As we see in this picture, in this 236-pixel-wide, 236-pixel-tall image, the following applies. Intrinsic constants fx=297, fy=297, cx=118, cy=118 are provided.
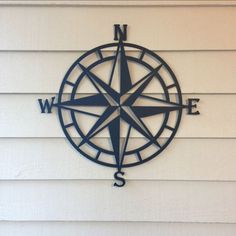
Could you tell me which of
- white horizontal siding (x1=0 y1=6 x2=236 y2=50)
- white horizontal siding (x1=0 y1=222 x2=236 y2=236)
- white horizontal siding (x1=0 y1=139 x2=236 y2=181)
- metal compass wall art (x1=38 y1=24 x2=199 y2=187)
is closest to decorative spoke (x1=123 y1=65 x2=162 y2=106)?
metal compass wall art (x1=38 y1=24 x2=199 y2=187)

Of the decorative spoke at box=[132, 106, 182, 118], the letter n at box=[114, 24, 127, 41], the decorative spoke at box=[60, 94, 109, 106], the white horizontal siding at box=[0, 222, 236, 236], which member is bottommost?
the white horizontal siding at box=[0, 222, 236, 236]

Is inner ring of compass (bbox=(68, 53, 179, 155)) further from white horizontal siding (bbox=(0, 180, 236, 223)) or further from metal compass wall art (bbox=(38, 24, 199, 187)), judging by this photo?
white horizontal siding (bbox=(0, 180, 236, 223))

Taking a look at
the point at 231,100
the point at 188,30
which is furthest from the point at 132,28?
the point at 231,100

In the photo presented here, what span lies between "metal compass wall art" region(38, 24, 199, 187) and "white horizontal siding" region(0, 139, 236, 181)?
0.04m

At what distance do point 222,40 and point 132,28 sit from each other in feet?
1.17

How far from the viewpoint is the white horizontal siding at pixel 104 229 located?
1168mm

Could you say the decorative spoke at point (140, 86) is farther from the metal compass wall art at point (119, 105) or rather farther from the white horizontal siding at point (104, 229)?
the white horizontal siding at point (104, 229)

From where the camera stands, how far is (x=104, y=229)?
117 centimetres

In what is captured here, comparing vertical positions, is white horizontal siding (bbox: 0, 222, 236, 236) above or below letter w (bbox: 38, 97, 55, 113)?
below

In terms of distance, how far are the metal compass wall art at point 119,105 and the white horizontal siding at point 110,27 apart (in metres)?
0.05

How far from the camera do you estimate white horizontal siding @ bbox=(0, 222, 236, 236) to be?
1.17m

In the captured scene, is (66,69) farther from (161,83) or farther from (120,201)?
(120,201)

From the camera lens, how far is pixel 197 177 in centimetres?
117

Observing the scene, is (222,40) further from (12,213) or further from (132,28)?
(12,213)
